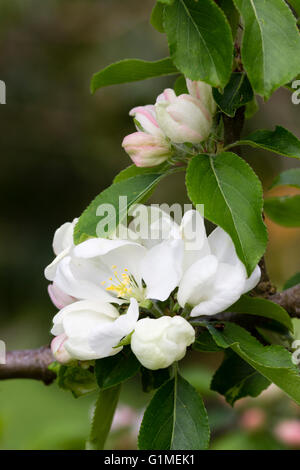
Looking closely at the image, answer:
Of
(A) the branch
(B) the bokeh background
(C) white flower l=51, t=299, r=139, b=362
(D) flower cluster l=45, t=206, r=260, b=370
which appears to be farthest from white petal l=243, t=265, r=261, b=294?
(B) the bokeh background

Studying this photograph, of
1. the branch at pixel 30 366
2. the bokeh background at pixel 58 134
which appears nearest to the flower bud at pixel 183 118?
the branch at pixel 30 366

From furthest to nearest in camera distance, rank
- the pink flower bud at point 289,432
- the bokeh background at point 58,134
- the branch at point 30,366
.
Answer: the bokeh background at point 58,134 → the pink flower bud at point 289,432 → the branch at point 30,366

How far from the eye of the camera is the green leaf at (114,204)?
0.56 meters

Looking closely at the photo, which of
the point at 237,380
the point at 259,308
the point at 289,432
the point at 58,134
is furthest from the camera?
the point at 58,134

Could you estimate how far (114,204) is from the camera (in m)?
0.59

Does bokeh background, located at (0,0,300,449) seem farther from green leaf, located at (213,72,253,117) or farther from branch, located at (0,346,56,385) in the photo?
green leaf, located at (213,72,253,117)

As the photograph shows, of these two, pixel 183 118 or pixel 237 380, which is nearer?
pixel 183 118

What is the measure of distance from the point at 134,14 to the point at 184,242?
9.19 feet

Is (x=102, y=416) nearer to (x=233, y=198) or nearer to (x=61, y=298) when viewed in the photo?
(x=61, y=298)

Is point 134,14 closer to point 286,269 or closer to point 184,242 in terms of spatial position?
point 286,269

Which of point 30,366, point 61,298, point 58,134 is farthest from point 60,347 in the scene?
point 58,134

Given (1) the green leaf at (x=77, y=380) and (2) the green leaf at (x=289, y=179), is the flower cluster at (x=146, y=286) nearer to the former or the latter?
(1) the green leaf at (x=77, y=380)

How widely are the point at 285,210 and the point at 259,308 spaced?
0.24 m

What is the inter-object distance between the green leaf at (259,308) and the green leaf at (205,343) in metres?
0.05
